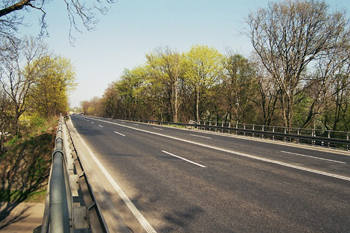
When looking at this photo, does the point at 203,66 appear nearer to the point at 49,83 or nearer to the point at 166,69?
the point at 166,69

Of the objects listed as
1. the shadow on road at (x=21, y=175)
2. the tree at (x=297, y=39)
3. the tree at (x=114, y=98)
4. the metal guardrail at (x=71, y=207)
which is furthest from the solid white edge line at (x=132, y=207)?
the tree at (x=114, y=98)

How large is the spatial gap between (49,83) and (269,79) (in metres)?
34.0

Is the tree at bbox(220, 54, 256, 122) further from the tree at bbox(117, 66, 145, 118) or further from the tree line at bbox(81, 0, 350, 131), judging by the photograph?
the tree at bbox(117, 66, 145, 118)

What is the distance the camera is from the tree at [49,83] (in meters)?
30.9

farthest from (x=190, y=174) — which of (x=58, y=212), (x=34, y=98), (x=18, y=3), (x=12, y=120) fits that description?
(x=34, y=98)

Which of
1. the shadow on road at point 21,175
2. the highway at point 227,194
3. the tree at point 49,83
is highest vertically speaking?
the tree at point 49,83

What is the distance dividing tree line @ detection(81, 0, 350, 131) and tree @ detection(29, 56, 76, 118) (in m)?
15.4

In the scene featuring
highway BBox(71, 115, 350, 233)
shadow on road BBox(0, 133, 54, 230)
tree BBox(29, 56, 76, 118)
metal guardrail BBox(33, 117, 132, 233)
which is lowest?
shadow on road BBox(0, 133, 54, 230)

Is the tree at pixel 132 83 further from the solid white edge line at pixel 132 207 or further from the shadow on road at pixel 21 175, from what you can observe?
the solid white edge line at pixel 132 207

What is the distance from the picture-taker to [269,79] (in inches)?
1246

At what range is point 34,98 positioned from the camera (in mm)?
32781

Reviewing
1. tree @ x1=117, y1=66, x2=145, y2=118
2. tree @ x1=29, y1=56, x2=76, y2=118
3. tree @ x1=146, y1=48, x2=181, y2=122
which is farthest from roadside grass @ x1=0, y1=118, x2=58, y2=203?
tree @ x1=117, y1=66, x2=145, y2=118

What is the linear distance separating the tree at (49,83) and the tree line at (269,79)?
1541 centimetres

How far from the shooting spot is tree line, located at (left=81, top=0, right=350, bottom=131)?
22.4 meters
